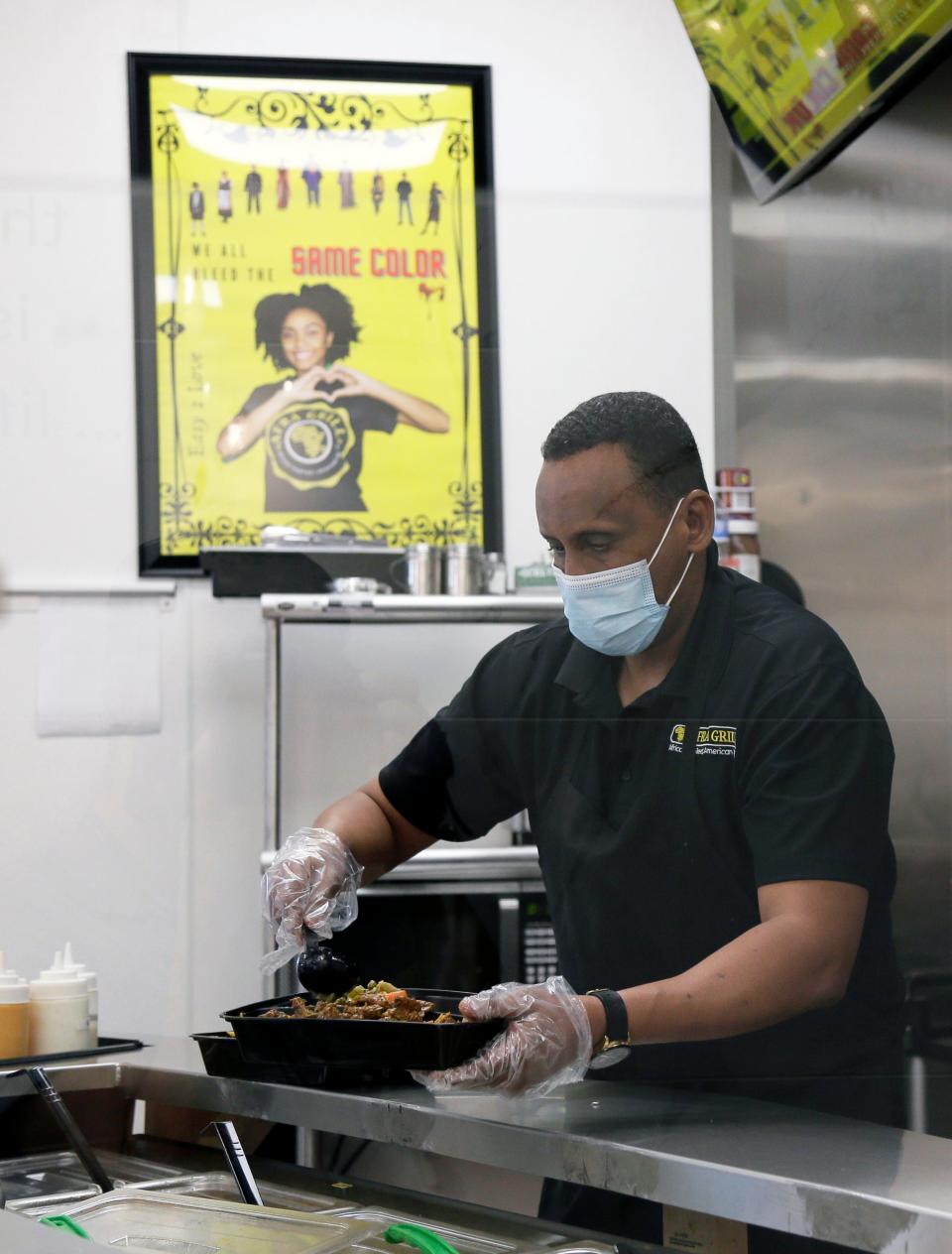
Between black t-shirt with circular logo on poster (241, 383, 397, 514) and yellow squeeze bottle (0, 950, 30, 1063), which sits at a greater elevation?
black t-shirt with circular logo on poster (241, 383, 397, 514)

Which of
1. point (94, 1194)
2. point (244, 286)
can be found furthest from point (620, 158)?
point (94, 1194)

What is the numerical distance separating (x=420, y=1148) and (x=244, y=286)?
1100 mm

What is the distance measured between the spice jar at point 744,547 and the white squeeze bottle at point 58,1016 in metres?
0.89

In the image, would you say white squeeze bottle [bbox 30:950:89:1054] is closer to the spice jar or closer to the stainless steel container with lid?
the stainless steel container with lid

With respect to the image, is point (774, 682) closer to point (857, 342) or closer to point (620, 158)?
point (857, 342)

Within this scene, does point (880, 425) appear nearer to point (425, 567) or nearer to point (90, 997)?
point (425, 567)

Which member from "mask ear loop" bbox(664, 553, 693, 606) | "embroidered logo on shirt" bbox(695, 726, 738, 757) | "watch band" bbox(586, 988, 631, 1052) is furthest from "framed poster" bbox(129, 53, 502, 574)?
"watch band" bbox(586, 988, 631, 1052)

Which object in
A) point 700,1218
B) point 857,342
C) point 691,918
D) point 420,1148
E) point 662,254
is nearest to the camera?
point 700,1218

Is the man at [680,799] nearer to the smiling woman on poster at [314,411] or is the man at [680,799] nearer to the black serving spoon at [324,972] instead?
the black serving spoon at [324,972]

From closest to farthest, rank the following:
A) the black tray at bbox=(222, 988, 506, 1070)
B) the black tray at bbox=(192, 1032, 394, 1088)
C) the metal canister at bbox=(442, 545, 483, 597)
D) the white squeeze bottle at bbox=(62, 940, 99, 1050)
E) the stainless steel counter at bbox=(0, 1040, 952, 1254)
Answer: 1. the stainless steel counter at bbox=(0, 1040, 952, 1254)
2. the black tray at bbox=(222, 988, 506, 1070)
3. the black tray at bbox=(192, 1032, 394, 1088)
4. the white squeeze bottle at bbox=(62, 940, 99, 1050)
5. the metal canister at bbox=(442, 545, 483, 597)

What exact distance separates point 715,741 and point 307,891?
496mm

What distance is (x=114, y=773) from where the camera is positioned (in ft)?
5.77

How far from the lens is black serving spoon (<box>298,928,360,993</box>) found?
1397 mm

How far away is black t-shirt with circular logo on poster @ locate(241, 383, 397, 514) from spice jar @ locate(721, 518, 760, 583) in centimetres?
49
